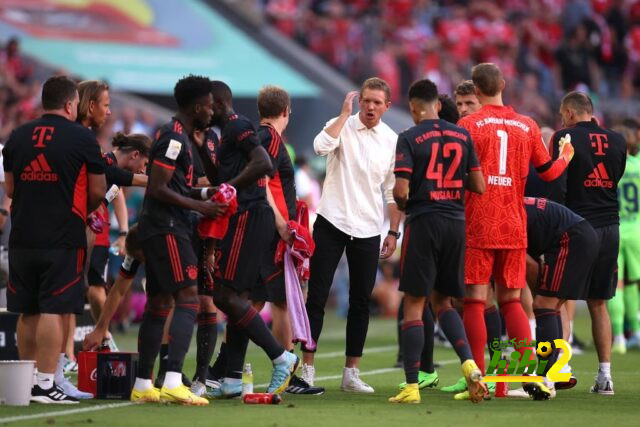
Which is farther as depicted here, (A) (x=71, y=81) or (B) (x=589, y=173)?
(B) (x=589, y=173)

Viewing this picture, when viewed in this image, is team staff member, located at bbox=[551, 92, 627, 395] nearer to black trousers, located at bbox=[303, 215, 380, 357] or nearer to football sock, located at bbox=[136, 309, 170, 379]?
black trousers, located at bbox=[303, 215, 380, 357]

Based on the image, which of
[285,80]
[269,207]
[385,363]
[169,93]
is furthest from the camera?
[285,80]

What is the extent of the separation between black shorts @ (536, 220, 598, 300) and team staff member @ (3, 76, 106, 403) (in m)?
3.34

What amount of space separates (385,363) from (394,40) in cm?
1507

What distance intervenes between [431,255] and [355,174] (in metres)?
1.54

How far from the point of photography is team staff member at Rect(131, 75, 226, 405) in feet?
28.6

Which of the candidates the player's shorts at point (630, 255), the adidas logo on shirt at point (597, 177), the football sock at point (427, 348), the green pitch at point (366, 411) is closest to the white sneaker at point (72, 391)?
the green pitch at point (366, 411)

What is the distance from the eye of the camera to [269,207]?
9.41m

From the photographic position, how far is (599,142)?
1062 centimetres

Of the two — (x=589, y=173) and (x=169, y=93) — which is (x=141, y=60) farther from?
(x=589, y=173)

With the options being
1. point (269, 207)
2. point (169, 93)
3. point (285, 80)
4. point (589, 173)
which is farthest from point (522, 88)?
point (269, 207)

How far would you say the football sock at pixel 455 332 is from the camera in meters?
9.11

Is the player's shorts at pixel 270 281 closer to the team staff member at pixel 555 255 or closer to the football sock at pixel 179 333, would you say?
the football sock at pixel 179 333

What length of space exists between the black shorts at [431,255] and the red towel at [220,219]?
1235mm
